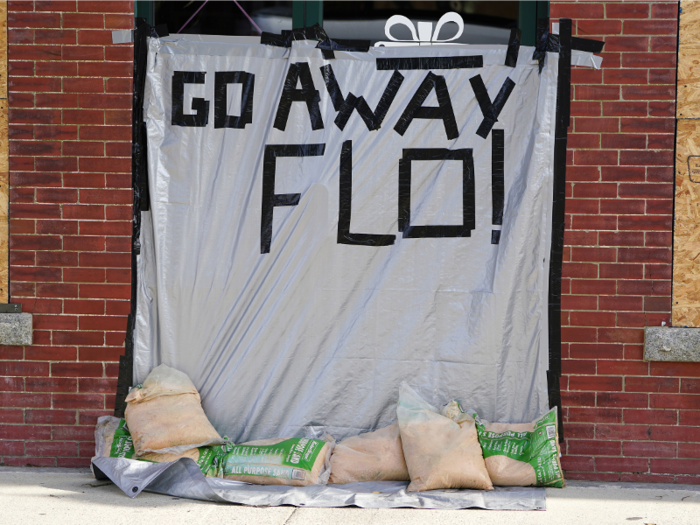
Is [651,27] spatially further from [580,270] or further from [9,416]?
[9,416]

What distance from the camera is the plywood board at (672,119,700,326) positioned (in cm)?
392

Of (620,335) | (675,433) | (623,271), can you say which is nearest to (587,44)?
(623,271)

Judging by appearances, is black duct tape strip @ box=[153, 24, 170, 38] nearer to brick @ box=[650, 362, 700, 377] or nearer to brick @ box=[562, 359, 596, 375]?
brick @ box=[562, 359, 596, 375]

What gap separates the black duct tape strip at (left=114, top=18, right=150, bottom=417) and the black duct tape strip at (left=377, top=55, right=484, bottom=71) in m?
1.47

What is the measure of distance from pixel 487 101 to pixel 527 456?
2.11 metres

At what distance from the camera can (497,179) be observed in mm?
4008

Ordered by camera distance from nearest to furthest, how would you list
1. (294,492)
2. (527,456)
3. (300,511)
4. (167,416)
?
(300,511), (294,492), (527,456), (167,416)

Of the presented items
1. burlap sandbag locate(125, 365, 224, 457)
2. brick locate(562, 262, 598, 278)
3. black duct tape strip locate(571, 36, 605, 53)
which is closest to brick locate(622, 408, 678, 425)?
brick locate(562, 262, 598, 278)

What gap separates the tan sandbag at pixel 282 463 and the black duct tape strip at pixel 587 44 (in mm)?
2813

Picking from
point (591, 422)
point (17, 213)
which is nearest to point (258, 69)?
point (17, 213)

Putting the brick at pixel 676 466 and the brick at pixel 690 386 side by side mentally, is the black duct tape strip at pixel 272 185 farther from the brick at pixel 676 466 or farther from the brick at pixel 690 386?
the brick at pixel 676 466

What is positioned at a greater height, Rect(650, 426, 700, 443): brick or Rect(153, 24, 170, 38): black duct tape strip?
Rect(153, 24, 170, 38): black duct tape strip

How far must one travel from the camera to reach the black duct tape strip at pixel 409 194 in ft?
13.2

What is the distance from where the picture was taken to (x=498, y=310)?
398 centimetres
